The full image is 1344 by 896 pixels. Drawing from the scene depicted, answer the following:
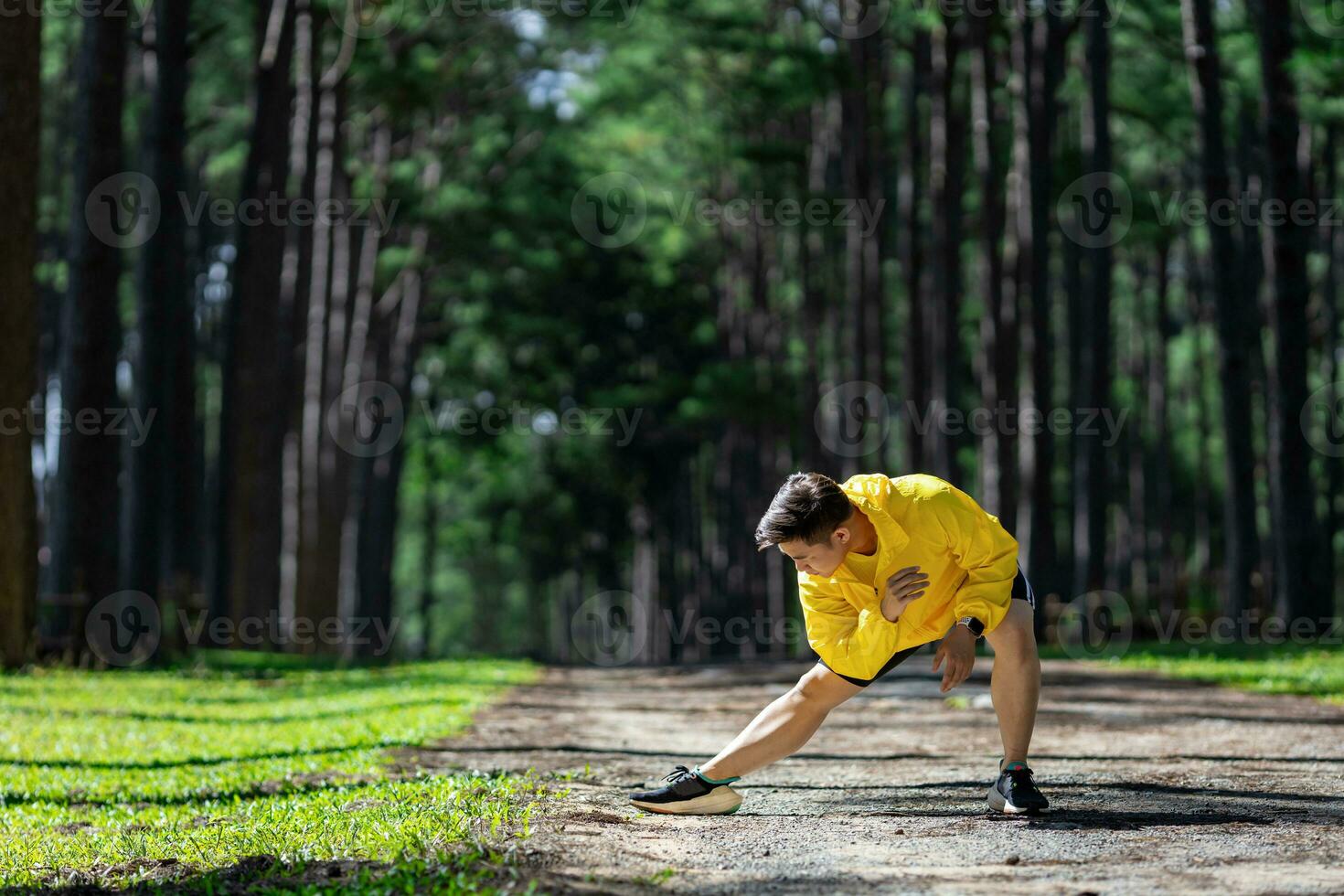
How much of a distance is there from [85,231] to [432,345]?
23.7 metres

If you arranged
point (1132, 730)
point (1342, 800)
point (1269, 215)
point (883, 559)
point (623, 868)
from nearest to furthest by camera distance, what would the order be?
point (623, 868)
point (883, 559)
point (1342, 800)
point (1132, 730)
point (1269, 215)

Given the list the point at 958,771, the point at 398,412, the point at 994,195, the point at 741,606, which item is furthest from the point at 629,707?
the point at 741,606

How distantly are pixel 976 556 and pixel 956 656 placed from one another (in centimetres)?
37

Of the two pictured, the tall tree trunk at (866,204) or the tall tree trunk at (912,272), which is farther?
the tall tree trunk at (866,204)

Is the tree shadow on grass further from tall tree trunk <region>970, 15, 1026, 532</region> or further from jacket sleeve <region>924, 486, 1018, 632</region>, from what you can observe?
tall tree trunk <region>970, 15, 1026, 532</region>

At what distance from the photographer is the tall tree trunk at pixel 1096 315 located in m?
22.2

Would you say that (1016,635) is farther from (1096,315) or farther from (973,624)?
(1096,315)

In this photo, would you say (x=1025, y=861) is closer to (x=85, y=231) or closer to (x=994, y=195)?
(x=85, y=231)

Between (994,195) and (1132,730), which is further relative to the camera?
(994,195)

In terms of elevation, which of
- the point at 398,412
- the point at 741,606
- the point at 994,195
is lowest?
the point at 741,606

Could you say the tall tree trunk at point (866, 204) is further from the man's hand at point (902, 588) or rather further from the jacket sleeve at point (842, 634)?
the man's hand at point (902, 588)

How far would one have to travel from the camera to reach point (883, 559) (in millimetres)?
5441

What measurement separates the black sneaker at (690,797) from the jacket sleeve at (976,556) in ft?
3.76

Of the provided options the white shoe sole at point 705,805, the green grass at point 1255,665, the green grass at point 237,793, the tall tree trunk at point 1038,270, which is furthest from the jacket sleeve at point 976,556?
the tall tree trunk at point 1038,270
